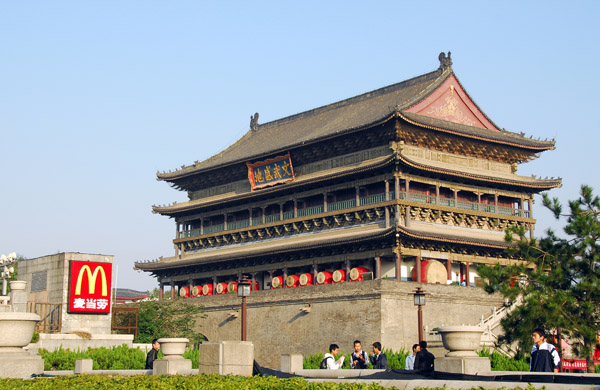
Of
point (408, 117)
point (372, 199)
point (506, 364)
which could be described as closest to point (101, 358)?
point (506, 364)

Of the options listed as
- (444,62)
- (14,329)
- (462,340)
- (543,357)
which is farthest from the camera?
(444,62)

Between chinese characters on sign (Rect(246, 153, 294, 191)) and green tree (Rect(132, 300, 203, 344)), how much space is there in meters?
8.36

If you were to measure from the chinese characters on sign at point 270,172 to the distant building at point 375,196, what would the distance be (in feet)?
0.22

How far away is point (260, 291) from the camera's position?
46.3 m

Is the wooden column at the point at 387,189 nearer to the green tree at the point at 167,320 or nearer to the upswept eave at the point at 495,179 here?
the upswept eave at the point at 495,179

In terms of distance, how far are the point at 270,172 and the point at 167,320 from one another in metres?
10.8

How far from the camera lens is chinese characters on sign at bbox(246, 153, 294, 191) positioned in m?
49.6

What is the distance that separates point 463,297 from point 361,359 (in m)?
21.7

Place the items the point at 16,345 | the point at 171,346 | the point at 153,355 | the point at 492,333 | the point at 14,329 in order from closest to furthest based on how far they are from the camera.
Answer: the point at 14,329 < the point at 16,345 < the point at 171,346 < the point at 153,355 < the point at 492,333

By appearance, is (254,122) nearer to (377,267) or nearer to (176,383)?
(377,267)

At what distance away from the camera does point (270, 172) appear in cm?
5081

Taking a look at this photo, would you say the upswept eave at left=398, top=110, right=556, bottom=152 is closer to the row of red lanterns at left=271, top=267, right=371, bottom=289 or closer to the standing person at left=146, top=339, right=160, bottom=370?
the row of red lanterns at left=271, top=267, right=371, bottom=289

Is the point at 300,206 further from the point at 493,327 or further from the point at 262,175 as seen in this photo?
the point at 493,327

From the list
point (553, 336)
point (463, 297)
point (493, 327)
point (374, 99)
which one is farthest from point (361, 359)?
point (374, 99)
